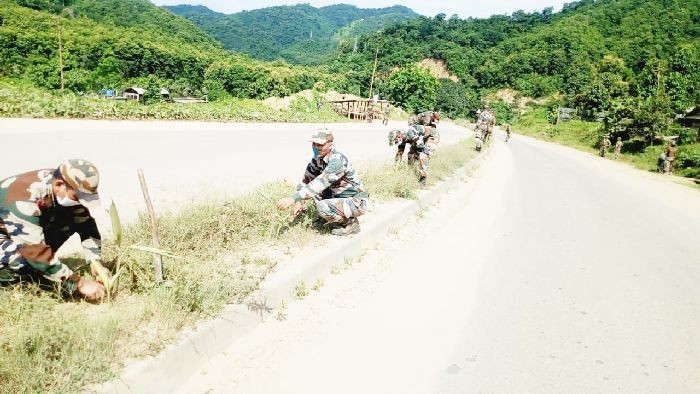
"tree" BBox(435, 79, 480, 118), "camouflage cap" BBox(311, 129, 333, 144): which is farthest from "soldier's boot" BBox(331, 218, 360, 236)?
"tree" BBox(435, 79, 480, 118)

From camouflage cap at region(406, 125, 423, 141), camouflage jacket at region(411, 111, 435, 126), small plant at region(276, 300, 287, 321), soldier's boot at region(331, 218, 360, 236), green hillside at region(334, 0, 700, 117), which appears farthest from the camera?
green hillside at region(334, 0, 700, 117)

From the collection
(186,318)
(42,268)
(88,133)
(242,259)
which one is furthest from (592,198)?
(88,133)

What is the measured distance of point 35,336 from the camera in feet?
6.95

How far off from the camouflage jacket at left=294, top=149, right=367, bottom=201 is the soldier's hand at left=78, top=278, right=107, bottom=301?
6.17ft

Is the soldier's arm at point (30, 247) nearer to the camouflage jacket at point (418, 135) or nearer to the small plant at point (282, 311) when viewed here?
the small plant at point (282, 311)

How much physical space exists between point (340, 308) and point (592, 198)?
906cm

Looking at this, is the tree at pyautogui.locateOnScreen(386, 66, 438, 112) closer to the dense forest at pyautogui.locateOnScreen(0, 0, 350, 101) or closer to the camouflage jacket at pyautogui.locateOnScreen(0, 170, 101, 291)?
the dense forest at pyautogui.locateOnScreen(0, 0, 350, 101)

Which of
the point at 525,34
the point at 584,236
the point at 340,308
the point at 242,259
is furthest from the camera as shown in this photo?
the point at 525,34

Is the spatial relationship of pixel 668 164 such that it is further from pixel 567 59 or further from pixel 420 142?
pixel 567 59

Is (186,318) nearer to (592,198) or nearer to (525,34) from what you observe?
(592,198)

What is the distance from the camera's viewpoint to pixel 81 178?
2.50 m

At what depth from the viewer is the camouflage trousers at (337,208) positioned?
4562 mm

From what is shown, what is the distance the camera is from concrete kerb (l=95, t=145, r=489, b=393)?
218 centimetres

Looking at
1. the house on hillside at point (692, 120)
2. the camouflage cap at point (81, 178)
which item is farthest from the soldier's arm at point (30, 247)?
the house on hillside at point (692, 120)
